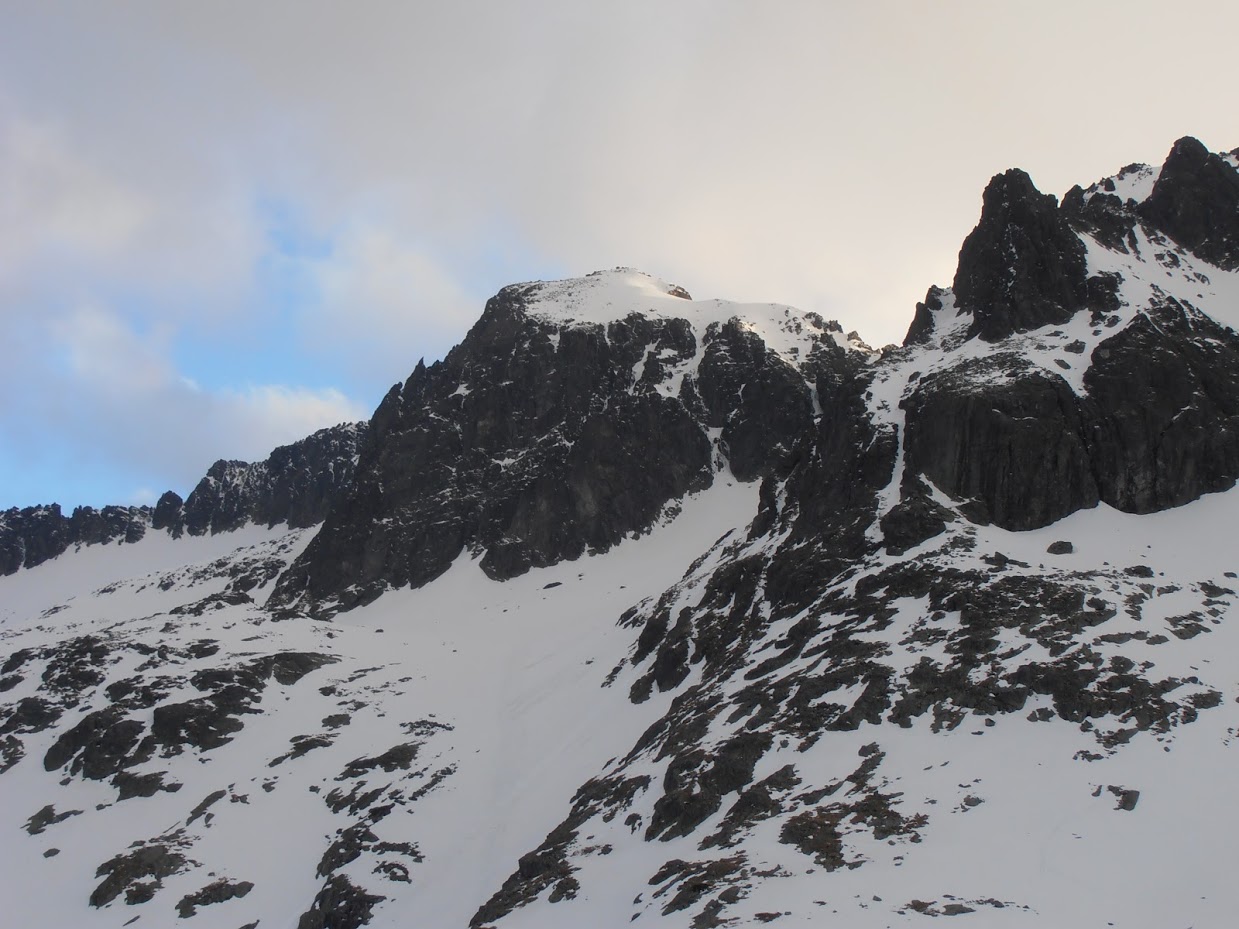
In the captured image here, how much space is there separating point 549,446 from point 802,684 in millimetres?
90939

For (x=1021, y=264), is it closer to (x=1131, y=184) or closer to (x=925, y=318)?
(x=925, y=318)

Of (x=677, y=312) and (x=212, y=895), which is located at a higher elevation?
(x=677, y=312)

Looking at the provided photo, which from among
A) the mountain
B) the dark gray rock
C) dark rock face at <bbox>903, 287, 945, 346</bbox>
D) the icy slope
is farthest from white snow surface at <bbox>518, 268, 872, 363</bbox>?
the dark gray rock

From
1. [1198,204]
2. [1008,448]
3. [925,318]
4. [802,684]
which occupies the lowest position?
[802,684]

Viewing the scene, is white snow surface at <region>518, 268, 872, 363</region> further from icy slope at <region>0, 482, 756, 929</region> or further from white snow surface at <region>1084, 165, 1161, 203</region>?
icy slope at <region>0, 482, 756, 929</region>

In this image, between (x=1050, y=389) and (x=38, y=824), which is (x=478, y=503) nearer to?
(x=38, y=824)

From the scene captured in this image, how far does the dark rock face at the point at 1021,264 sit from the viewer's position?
68875 millimetres

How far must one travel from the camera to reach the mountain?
26.9 metres

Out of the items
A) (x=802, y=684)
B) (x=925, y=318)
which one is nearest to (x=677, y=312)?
(x=925, y=318)

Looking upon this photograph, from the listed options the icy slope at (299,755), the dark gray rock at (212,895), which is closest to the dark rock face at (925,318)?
the icy slope at (299,755)

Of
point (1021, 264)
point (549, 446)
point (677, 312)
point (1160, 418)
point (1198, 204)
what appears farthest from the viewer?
point (677, 312)

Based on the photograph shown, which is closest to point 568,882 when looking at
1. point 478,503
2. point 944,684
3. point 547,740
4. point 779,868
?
point 779,868

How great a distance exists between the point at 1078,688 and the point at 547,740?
3597 centimetres

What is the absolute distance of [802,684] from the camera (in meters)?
39.3
